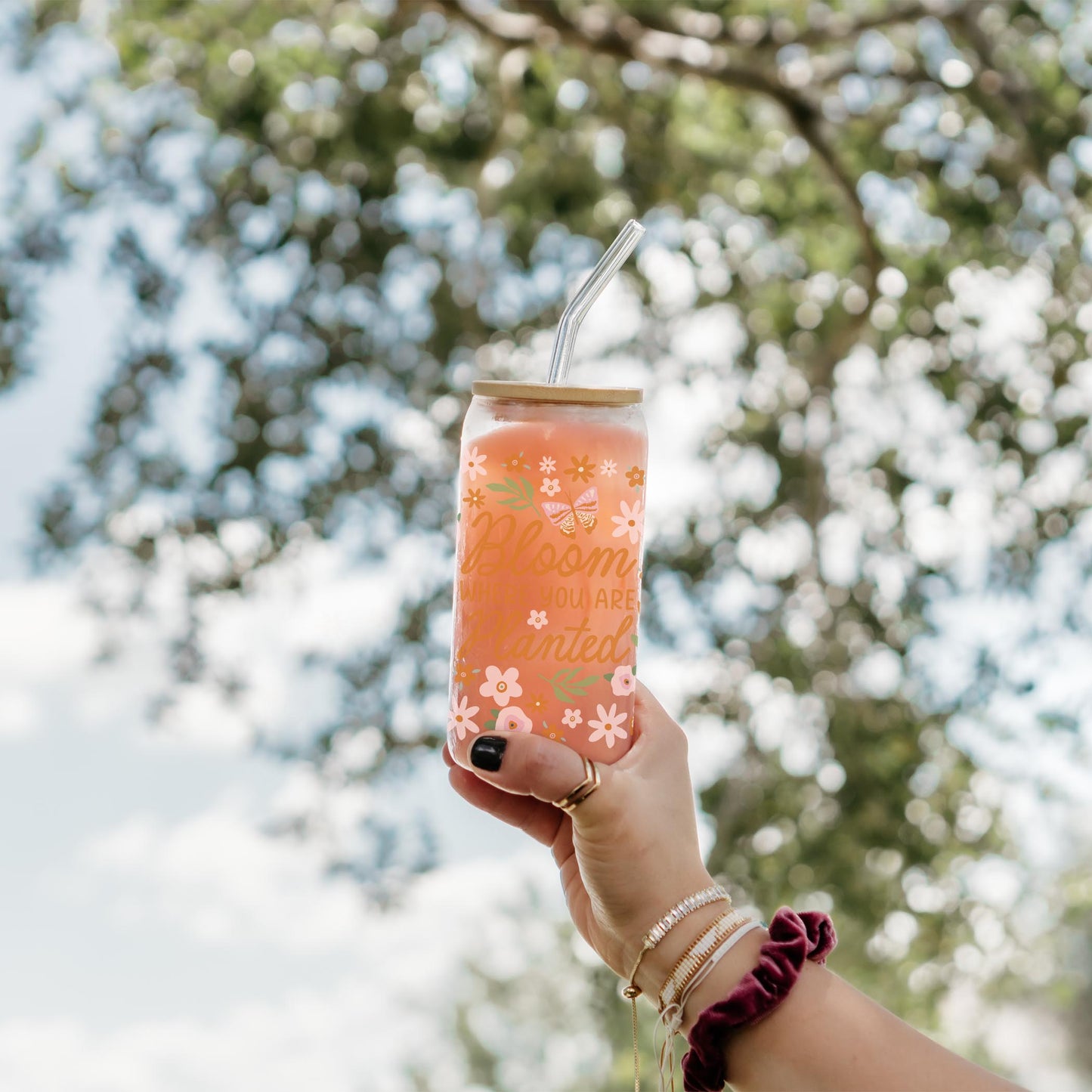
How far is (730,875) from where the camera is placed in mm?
3908

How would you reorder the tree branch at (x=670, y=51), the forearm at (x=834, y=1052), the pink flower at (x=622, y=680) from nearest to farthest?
the forearm at (x=834, y=1052)
the pink flower at (x=622, y=680)
the tree branch at (x=670, y=51)

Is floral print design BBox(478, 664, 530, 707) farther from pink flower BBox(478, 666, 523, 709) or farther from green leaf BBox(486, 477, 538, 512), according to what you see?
green leaf BBox(486, 477, 538, 512)

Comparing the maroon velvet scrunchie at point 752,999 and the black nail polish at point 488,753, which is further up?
the black nail polish at point 488,753

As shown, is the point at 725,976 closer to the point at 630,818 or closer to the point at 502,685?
the point at 630,818

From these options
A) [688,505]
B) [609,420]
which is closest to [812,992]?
[609,420]

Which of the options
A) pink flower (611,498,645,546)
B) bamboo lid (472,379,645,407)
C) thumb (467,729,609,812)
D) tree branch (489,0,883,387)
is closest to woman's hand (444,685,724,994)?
thumb (467,729,609,812)

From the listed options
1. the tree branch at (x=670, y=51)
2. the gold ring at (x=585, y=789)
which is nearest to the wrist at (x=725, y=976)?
the gold ring at (x=585, y=789)

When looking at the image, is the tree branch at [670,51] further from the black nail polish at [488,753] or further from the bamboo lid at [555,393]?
the black nail polish at [488,753]

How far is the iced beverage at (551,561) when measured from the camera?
110 centimetres

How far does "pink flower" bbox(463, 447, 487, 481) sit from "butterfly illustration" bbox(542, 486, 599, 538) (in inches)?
2.8

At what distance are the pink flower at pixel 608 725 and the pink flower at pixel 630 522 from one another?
153mm

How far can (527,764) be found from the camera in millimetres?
1064

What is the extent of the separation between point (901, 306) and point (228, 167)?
7.01ft

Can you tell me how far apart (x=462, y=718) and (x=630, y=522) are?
233mm
